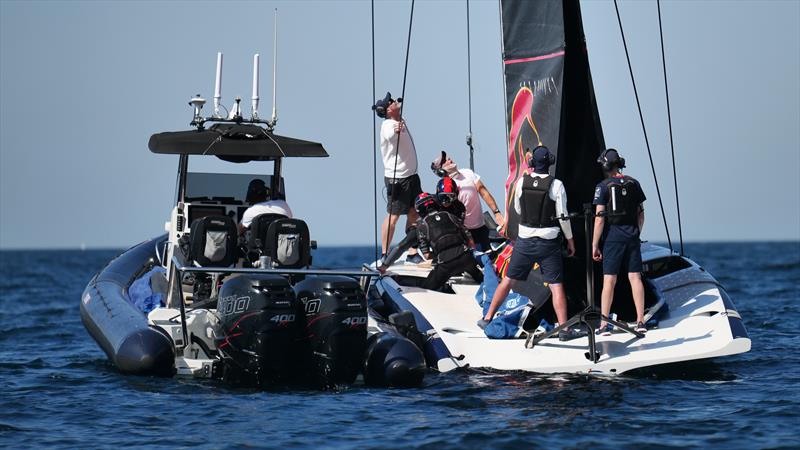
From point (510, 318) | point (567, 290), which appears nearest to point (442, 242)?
point (567, 290)

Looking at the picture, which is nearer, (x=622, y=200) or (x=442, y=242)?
(x=622, y=200)

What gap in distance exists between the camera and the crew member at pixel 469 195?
1330 centimetres

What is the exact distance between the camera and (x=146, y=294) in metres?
12.4

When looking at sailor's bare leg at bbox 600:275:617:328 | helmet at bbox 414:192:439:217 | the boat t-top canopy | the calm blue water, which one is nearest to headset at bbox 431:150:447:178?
helmet at bbox 414:192:439:217

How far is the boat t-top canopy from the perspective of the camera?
1196 cm

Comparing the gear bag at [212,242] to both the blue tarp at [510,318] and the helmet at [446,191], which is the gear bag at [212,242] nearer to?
the blue tarp at [510,318]

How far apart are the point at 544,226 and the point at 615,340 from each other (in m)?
1.13

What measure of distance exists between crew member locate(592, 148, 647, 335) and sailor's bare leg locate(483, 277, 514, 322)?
792mm

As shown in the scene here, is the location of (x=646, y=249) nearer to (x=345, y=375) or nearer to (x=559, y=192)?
(x=559, y=192)

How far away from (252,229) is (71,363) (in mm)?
2715

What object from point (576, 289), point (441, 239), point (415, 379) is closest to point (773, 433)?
point (415, 379)

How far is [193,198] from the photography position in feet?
41.7

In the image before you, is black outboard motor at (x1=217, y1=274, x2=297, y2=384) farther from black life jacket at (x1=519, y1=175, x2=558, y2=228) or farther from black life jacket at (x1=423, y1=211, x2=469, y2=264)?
black life jacket at (x1=423, y1=211, x2=469, y2=264)

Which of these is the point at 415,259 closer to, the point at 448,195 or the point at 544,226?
the point at 448,195
